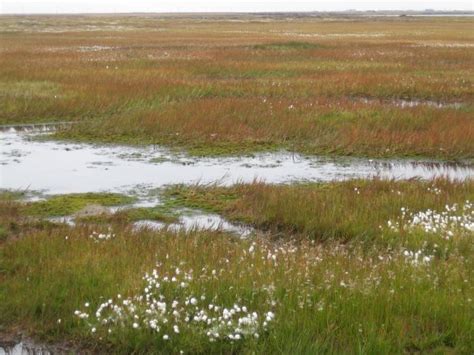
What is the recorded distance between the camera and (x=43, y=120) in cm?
2094

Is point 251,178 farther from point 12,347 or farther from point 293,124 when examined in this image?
point 12,347

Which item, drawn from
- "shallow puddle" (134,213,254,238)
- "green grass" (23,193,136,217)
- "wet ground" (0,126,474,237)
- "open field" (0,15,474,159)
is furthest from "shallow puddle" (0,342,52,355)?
"open field" (0,15,474,159)

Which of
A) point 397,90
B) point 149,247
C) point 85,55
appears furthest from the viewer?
point 85,55

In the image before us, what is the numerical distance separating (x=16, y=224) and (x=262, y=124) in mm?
10226

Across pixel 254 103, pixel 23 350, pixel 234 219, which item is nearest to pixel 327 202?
pixel 234 219

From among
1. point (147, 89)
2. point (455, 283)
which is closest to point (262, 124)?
point (147, 89)

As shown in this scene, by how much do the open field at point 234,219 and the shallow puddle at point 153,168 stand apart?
81 millimetres

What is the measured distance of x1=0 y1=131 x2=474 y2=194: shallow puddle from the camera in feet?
45.0

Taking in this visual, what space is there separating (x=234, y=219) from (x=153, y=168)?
4352 millimetres

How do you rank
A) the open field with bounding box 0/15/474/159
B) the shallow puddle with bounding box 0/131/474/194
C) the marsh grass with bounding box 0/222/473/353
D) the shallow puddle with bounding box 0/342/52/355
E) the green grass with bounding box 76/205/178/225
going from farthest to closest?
the open field with bounding box 0/15/474/159, the shallow puddle with bounding box 0/131/474/194, the green grass with bounding box 76/205/178/225, the shallow puddle with bounding box 0/342/52/355, the marsh grass with bounding box 0/222/473/353

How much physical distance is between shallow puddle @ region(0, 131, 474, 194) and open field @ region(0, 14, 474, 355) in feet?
0.27

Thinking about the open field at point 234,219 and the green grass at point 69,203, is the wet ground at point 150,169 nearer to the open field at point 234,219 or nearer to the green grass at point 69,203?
the open field at point 234,219

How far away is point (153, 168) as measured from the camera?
14.9m

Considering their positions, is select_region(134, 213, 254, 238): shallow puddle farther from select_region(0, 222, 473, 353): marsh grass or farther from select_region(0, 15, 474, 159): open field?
select_region(0, 15, 474, 159): open field
